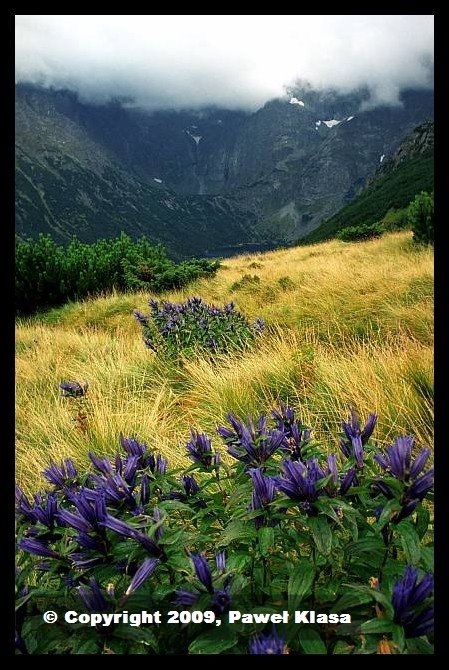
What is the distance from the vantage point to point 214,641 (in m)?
1.07

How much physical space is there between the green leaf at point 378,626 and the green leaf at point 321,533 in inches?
6.1

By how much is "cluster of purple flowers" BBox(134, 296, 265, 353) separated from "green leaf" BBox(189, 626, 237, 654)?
4.45m

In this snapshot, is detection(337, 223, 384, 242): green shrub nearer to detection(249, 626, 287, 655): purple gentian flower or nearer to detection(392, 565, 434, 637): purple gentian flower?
detection(392, 565, 434, 637): purple gentian flower

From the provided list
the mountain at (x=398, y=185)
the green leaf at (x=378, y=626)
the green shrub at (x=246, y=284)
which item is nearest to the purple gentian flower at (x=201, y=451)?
the green leaf at (x=378, y=626)

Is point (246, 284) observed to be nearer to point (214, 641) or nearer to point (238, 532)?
point (238, 532)

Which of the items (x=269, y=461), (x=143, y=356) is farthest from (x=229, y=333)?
(x=269, y=461)

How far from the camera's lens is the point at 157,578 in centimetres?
137

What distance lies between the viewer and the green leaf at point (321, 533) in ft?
3.64

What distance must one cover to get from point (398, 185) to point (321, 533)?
204 ft

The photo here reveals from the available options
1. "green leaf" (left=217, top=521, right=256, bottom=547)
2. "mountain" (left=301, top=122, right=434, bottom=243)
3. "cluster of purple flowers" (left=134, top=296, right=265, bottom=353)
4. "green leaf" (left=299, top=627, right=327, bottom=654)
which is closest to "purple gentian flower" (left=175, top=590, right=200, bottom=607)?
"green leaf" (left=217, top=521, right=256, bottom=547)

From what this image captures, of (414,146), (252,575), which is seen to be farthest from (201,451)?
(414,146)
